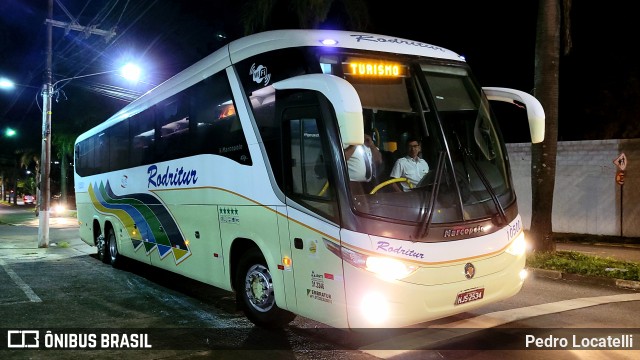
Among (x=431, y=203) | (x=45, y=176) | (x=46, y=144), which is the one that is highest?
(x=46, y=144)

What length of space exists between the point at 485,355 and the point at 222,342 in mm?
2916

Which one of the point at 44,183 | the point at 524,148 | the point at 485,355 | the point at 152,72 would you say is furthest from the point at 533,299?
the point at 152,72

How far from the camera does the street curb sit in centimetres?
884

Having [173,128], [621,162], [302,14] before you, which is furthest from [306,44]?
[621,162]

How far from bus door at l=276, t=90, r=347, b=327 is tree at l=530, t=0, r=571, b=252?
7.85m

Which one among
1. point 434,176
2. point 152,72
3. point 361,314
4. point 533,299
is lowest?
point 533,299

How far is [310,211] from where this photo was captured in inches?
210

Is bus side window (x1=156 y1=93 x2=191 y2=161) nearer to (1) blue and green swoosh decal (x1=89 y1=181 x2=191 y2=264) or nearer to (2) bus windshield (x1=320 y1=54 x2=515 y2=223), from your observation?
(1) blue and green swoosh decal (x1=89 y1=181 x2=191 y2=264)

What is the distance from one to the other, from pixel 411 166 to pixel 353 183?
0.73 metres

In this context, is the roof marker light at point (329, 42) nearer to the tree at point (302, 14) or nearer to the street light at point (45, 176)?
the tree at point (302, 14)

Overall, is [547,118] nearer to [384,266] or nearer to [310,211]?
[310,211]

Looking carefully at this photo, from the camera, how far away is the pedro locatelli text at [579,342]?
5559 millimetres

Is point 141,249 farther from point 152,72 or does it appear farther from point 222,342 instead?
point 152,72

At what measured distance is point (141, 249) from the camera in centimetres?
1015
